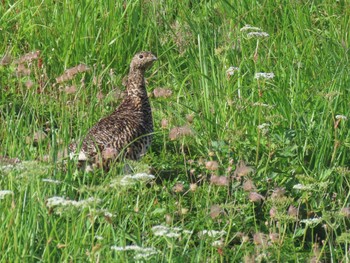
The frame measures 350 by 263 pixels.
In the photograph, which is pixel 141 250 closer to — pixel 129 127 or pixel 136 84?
pixel 129 127

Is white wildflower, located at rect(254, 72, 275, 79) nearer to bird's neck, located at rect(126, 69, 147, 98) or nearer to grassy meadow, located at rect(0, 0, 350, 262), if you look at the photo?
grassy meadow, located at rect(0, 0, 350, 262)

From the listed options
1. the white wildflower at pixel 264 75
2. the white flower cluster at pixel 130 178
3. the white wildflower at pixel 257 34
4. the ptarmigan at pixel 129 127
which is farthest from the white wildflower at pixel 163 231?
the white wildflower at pixel 257 34

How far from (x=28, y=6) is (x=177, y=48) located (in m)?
1.05

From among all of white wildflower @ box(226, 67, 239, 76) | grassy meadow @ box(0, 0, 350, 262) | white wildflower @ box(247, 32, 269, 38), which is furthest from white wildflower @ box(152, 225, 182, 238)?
white wildflower @ box(226, 67, 239, 76)

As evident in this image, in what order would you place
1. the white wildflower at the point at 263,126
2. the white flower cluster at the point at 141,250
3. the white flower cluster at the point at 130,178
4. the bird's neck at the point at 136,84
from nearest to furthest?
the white flower cluster at the point at 141,250
the white flower cluster at the point at 130,178
the white wildflower at the point at 263,126
the bird's neck at the point at 136,84

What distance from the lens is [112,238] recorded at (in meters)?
4.21

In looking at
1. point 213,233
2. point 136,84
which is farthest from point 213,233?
point 136,84

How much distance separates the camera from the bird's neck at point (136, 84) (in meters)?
6.48

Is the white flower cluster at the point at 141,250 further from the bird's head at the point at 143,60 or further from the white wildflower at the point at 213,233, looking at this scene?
the bird's head at the point at 143,60

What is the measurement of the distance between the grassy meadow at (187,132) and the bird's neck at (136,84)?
0.45ft

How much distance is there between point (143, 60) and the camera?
652cm

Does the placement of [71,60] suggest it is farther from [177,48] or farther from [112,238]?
[112,238]

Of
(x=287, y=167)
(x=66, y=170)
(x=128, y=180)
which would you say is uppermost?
(x=128, y=180)

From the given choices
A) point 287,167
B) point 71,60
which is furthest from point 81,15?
point 287,167
